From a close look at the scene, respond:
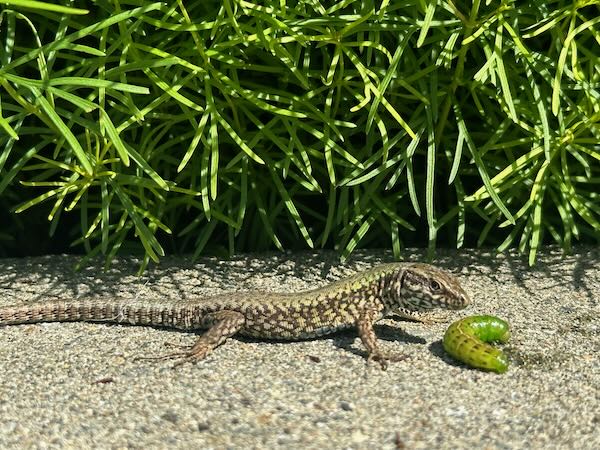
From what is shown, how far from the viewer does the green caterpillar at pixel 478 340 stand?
3.27 metres

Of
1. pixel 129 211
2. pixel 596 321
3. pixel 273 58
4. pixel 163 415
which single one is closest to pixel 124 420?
pixel 163 415

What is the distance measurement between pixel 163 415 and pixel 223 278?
131 cm

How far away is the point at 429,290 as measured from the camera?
3605mm

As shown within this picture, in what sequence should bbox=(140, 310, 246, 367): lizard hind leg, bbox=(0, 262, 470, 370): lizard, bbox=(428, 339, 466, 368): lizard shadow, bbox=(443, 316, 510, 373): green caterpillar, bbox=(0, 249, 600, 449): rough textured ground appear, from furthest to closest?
bbox=(0, 262, 470, 370): lizard, bbox=(140, 310, 246, 367): lizard hind leg, bbox=(428, 339, 466, 368): lizard shadow, bbox=(443, 316, 510, 373): green caterpillar, bbox=(0, 249, 600, 449): rough textured ground

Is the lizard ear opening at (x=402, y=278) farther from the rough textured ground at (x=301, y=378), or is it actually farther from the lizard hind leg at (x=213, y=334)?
the lizard hind leg at (x=213, y=334)

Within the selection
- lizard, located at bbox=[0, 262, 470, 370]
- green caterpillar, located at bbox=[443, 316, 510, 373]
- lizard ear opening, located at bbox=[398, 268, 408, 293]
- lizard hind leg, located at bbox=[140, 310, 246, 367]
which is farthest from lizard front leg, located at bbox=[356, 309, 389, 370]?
lizard hind leg, located at bbox=[140, 310, 246, 367]

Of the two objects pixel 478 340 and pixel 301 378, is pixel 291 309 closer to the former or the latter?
pixel 301 378

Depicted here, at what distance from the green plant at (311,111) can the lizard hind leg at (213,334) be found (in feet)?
1.27

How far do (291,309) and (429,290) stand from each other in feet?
1.78

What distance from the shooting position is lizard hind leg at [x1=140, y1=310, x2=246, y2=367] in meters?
3.49

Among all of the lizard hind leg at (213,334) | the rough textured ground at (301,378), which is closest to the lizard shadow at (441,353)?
the rough textured ground at (301,378)

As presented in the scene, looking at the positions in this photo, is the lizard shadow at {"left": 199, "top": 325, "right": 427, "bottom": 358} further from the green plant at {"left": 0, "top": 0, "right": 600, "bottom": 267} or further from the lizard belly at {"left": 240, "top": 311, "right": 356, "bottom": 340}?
the green plant at {"left": 0, "top": 0, "right": 600, "bottom": 267}

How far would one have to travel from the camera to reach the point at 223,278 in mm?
4230

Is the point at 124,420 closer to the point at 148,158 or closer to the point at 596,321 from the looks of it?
the point at 148,158
